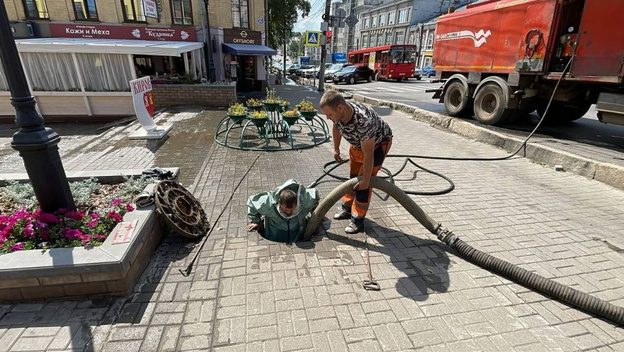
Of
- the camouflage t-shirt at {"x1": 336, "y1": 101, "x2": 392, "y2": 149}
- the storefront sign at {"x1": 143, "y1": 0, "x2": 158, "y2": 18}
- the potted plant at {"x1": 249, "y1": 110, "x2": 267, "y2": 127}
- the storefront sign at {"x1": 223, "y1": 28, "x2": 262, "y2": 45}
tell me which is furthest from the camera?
the storefront sign at {"x1": 223, "y1": 28, "x2": 262, "y2": 45}

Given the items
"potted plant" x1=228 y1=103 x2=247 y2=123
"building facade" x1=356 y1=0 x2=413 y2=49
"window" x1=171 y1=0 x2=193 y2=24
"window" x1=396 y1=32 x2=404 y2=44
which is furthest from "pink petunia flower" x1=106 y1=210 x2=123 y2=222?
"window" x1=396 y1=32 x2=404 y2=44

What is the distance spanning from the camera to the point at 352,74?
26.6 metres

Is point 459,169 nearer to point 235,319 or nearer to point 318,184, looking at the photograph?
point 318,184

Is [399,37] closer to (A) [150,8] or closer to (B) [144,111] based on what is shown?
(A) [150,8]

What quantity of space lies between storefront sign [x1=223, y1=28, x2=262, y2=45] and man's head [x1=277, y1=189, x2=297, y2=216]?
15850mm

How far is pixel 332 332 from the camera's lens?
2221 millimetres

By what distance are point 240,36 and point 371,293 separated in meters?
17.1

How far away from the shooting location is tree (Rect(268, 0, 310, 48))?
2759 centimetres

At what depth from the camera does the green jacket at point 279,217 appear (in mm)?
3266

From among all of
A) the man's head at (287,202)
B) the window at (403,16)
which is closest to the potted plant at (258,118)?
the man's head at (287,202)

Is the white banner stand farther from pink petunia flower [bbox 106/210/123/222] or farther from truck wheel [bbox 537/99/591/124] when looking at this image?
truck wheel [bbox 537/99/591/124]

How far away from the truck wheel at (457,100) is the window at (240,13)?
1239 cm

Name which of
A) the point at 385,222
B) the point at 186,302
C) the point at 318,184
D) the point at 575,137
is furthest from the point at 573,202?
the point at 186,302

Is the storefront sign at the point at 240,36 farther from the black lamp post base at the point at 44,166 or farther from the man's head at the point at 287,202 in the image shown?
the man's head at the point at 287,202
